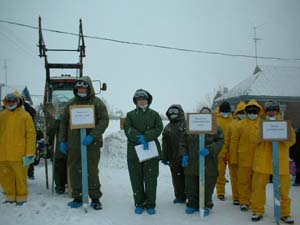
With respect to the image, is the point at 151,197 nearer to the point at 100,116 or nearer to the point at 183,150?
the point at 183,150

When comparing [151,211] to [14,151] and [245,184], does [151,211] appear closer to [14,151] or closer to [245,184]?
[245,184]

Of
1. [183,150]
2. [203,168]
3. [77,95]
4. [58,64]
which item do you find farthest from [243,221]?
[58,64]

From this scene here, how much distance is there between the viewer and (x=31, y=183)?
8.23 meters

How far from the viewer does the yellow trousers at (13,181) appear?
236 inches

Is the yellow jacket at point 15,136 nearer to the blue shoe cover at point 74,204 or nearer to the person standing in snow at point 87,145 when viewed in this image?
the person standing in snow at point 87,145

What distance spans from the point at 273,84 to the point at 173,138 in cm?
1756

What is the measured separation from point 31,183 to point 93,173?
3.13 meters

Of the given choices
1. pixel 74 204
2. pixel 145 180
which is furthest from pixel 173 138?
pixel 74 204

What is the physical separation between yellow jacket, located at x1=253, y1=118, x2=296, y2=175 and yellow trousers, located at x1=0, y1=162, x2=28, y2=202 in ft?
13.8

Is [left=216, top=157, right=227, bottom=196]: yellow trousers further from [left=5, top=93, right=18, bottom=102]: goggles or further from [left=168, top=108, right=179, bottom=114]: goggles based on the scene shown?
[left=5, top=93, right=18, bottom=102]: goggles

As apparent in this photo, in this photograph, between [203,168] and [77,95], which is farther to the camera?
[77,95]

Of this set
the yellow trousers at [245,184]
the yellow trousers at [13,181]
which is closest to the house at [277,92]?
the yellow trousers at [245,184]

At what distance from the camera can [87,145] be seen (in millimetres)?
5895

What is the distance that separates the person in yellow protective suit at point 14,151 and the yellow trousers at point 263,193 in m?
4.05
